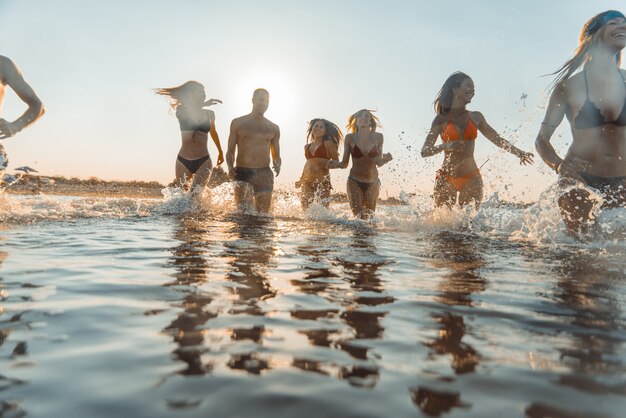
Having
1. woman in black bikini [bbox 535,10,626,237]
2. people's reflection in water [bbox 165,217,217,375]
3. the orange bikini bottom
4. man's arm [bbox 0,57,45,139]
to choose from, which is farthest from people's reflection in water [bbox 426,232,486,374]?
man's arm [bbox 0,57,45,139]

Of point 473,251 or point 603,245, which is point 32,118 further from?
point 603,245

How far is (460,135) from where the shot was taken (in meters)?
6.79

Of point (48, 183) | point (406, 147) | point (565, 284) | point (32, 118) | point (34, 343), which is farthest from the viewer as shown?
point (48, 183)

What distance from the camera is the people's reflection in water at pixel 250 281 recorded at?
61.0 inches

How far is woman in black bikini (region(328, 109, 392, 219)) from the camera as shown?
8742 millimetres

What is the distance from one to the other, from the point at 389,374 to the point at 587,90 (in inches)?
163

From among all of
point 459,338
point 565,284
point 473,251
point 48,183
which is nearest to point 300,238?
point 473,251

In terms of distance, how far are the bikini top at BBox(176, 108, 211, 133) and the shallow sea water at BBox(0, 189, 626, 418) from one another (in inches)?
197

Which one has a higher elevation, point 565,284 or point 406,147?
point 406,147

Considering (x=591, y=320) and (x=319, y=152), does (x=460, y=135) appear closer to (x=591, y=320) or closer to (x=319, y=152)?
(x=319, y=152)

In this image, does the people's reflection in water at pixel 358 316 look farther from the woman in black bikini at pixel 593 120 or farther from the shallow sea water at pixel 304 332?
the woman in black bikini at pixel 593 120

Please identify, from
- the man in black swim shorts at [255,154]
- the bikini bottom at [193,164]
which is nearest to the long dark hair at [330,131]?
the man in black swim shorts at [255,154]

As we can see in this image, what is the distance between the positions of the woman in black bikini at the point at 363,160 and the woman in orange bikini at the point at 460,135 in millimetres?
1797

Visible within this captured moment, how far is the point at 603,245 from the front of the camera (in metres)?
4.61
